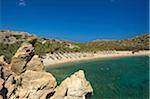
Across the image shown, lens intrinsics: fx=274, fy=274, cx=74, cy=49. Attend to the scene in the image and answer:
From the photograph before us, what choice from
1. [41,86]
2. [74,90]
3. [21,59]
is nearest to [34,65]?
[21,59]

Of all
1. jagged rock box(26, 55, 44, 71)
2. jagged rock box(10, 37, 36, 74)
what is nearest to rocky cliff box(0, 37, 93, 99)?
jagged rock box(10, 37, 36, 74)

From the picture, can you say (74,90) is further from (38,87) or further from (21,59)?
(21,59)

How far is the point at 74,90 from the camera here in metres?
12.8

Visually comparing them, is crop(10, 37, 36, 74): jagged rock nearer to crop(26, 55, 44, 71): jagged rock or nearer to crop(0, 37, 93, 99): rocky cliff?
crop(26, 55, 44, 71): jagged rock

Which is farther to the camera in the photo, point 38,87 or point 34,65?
point 34,65

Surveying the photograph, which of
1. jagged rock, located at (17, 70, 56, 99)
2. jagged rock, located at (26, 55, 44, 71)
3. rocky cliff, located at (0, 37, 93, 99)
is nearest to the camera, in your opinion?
rocky cliff, located at (0, 37, 93, 99)

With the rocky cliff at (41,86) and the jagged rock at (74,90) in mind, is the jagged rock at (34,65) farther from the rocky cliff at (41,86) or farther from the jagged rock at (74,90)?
the jagged rock at (74,90)

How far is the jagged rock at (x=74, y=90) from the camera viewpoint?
12.7 metres

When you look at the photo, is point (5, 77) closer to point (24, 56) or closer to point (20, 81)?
point (20, 81)

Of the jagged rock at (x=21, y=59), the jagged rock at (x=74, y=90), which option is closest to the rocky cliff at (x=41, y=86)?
the jagged rock at (x=74, y=90)

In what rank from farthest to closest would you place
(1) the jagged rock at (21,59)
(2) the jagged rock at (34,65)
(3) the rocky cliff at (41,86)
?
1. (2) the jagged rock at (34,65)
2. (1) the jagged rock at (21,59)
3. (3) the rocky cliff at (41,86)

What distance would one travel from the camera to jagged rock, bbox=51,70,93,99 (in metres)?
12.7

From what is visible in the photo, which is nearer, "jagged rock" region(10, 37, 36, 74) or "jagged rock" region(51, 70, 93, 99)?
"jagged rock" region(51, 70, 93, 99)

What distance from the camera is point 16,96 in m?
13.7
